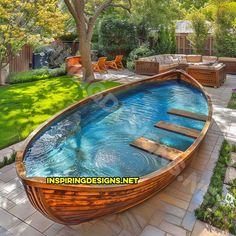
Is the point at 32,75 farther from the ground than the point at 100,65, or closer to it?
closer to it

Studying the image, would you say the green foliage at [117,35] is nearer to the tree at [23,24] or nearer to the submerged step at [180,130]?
the tree at [23,24]

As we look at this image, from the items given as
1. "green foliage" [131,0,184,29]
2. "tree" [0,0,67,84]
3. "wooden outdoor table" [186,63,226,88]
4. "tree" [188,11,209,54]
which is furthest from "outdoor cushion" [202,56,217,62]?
"tree" [0,0,67,84]

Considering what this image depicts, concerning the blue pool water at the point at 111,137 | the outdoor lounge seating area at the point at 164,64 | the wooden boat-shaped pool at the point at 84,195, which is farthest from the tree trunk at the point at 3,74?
the wooden boat-shaped pool at the point at 84,195

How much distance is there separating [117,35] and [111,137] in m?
11.7

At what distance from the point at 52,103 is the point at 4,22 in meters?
4.96

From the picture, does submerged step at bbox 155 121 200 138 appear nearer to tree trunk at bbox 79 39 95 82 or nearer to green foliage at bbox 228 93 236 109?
green foliage at bbox 228 93 236 109

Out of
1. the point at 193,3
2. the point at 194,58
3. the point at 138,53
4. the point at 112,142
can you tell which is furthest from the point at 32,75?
the point at 193,3

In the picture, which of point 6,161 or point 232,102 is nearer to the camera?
point 6,161

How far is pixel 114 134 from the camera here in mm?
6109

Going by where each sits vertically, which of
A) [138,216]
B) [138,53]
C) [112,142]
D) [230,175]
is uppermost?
[138,53]

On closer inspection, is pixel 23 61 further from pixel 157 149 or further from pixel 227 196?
pixel 227 196

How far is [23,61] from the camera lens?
50.7 feet

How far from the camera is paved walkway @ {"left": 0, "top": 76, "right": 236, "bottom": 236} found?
11.2ft

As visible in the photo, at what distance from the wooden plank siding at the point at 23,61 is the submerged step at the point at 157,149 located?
36.5 feet
